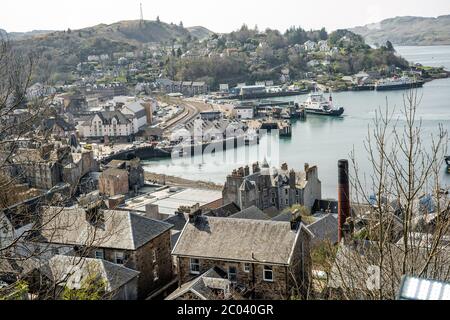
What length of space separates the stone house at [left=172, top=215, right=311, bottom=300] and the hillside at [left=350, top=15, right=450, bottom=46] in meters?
135

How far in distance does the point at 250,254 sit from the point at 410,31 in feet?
531

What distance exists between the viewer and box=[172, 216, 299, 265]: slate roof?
7348mm

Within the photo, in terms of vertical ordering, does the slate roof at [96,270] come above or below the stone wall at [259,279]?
above

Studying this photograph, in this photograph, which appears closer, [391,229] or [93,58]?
[391,229]

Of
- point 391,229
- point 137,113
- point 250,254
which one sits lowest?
point 137,113

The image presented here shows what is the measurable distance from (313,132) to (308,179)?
19.0 m

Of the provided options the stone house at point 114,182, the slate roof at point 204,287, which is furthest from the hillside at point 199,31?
the slate roof at point 204,287

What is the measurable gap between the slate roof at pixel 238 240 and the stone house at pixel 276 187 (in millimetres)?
6975

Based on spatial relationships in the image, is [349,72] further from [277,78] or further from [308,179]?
[308,179]

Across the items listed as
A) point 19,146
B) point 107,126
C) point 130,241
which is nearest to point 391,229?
point 19,146

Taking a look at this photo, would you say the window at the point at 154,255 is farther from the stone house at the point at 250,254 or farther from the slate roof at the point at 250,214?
the slate roof at the point at 250,214

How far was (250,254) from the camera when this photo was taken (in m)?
7.44

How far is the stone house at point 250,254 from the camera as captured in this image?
23.9 feet

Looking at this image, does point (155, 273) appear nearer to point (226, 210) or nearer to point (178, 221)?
point (178, 221)
